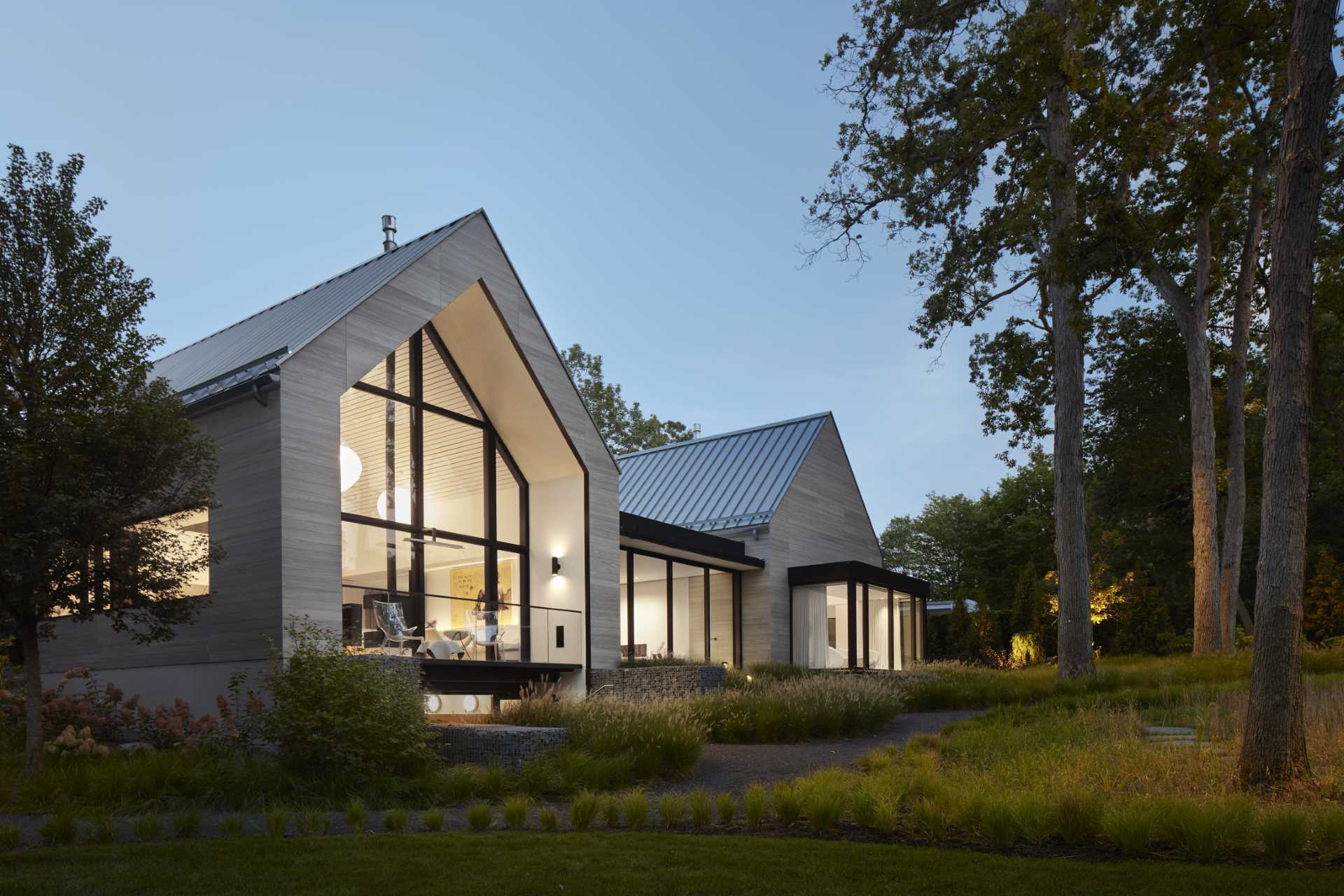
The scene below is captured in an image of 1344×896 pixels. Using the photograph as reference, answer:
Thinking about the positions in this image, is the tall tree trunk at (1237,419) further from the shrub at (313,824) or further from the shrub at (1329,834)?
the shrub at (313,824)

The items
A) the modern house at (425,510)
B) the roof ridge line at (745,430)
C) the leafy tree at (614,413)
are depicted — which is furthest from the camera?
the leafy tree at (614,413)

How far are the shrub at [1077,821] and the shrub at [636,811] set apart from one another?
273 centimetres

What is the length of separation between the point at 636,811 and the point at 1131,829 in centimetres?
319

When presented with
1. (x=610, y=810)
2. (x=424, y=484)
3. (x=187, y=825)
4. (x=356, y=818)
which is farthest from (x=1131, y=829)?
(x=424, y=484)

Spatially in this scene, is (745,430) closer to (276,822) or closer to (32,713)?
(32,713)

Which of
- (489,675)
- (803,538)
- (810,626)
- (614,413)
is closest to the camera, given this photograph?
(489,675)

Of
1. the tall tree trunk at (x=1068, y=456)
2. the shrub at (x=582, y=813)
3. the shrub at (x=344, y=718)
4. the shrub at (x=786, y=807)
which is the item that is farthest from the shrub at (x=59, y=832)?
the tall tree trunk at (x=1068, y=456)

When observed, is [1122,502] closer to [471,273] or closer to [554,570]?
[554,570]

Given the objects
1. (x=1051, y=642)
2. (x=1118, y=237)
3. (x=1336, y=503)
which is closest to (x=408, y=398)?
(x=1118, y=237)

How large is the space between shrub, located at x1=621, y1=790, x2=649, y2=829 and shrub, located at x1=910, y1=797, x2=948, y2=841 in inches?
72.5

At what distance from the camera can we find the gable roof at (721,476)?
24.2 m

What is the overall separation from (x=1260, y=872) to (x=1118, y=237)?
283 inches

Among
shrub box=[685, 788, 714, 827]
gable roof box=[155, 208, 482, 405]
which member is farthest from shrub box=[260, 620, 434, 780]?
gable roof box=[155, 208, 482, 405]

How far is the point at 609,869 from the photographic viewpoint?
5812mm
